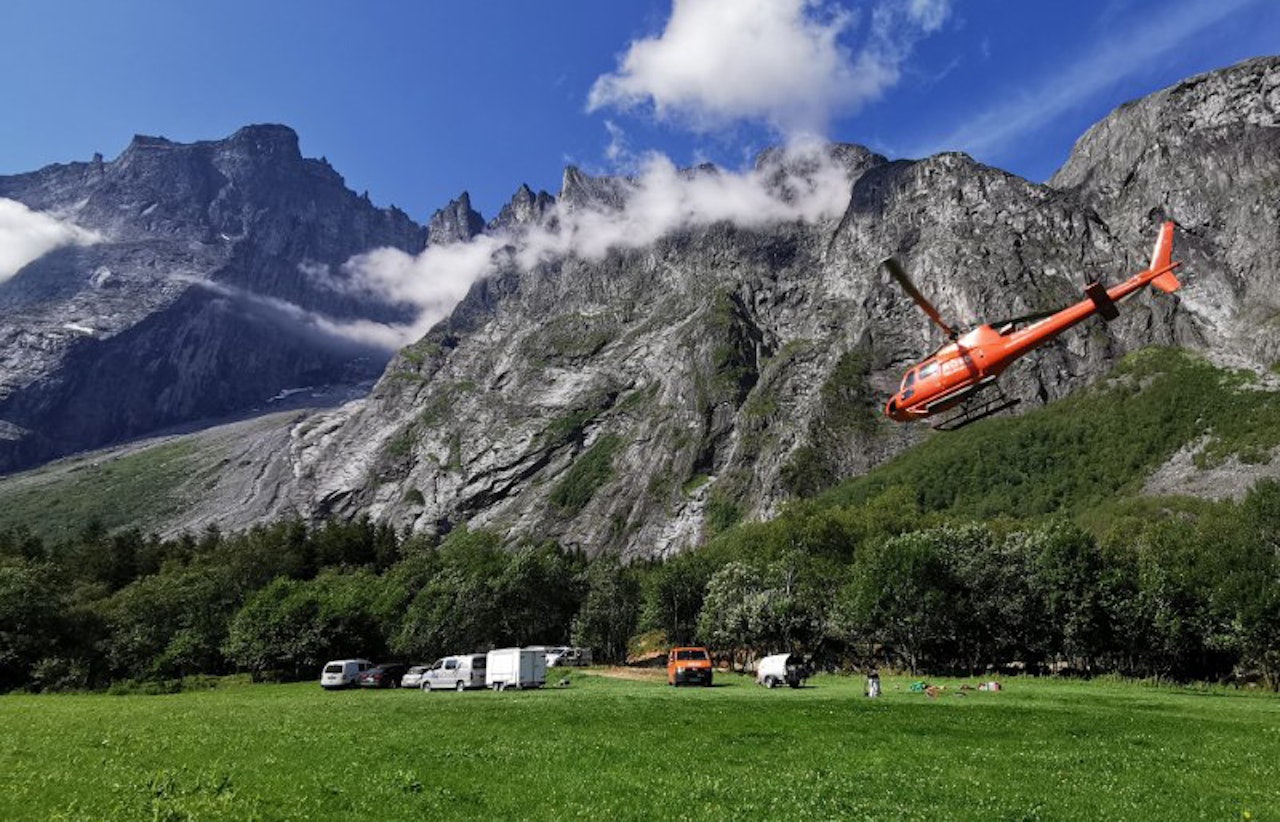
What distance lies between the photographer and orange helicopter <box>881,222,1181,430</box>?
26.8 metres

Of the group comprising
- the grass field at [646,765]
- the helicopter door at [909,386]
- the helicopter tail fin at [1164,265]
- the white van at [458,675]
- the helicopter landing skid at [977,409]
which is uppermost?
the helicopter tail fin at [1164,265]

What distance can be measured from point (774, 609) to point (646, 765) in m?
64.9

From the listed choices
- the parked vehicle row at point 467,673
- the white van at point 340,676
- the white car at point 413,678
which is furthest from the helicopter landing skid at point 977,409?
the white van at point 340,676

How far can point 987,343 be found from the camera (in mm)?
28812

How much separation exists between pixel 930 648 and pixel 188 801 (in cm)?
7925

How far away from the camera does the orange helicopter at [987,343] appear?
26750 millimetres

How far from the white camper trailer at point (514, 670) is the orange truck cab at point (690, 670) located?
387 inches

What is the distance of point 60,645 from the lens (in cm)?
7406

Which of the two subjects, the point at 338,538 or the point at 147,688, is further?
the point at 338,538

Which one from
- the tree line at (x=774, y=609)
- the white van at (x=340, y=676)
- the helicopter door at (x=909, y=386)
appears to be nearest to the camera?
the helicopter door at (x=909, y=386)

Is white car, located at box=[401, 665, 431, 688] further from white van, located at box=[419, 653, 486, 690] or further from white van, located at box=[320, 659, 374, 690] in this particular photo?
white van, located at box=[419, 653, 486, 690]

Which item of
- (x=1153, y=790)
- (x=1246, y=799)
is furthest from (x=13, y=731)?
(x=1246, y=799)

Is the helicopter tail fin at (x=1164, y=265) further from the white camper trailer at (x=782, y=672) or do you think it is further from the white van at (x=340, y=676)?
the white van at (x=340, y=676)

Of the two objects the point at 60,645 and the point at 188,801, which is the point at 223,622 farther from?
the point at 188,801
